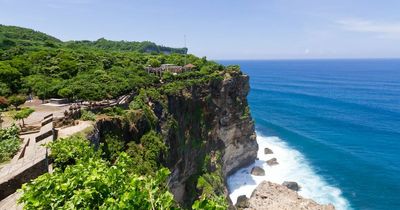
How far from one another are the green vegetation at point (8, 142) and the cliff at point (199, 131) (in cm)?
515

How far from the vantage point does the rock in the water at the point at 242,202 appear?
140 ft

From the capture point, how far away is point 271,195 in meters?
44.4

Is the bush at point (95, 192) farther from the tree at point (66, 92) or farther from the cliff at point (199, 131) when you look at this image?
the tree at point (66, 92)

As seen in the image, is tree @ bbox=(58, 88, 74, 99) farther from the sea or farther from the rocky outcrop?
the sea

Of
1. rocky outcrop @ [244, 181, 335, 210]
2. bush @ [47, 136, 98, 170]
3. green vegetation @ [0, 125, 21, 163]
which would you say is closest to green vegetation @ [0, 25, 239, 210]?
bush @ [47, 136, 98, 170]

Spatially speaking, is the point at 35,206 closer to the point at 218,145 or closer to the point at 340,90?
the point at 218,145

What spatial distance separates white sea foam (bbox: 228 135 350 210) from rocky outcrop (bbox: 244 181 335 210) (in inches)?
135

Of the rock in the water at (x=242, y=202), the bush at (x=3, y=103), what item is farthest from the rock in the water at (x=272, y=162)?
the bush at (x=3, y=103)

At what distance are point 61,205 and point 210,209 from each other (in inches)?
190

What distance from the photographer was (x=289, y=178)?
174 feet

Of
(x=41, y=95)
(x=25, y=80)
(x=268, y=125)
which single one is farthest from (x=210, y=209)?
(x=268, y=125)

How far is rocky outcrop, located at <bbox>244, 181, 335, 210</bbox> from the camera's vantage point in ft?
135

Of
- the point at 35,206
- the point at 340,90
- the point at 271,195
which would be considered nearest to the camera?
the point at 35,206

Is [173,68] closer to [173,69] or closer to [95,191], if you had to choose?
[173,69]
